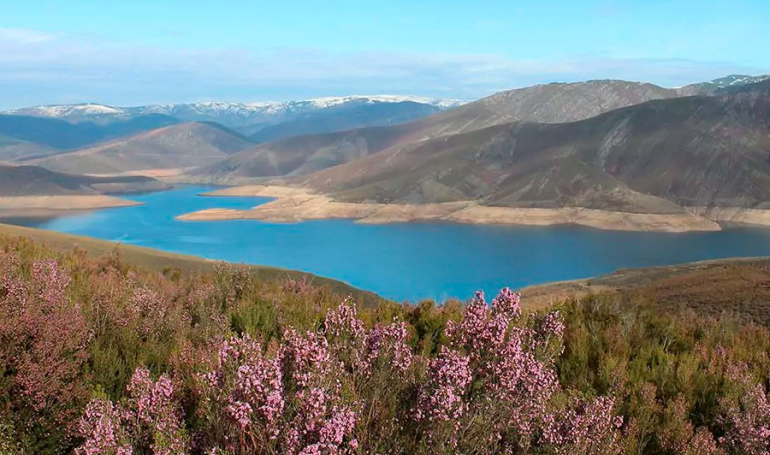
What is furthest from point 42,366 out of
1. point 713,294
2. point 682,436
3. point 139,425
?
point 713,294

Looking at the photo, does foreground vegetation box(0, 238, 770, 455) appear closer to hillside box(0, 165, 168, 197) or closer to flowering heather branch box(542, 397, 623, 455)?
flowering heather branch box(542, 397, 623, 455)

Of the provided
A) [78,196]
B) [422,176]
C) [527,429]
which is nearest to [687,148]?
[422,176]

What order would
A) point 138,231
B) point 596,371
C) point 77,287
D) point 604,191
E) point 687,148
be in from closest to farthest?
1. point 596,371
2. point 77,287
3. point 138,231
4. point 604,191
5. point 687,148

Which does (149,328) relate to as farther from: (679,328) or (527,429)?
(679,328)

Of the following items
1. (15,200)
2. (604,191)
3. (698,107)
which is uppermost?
(698,107)

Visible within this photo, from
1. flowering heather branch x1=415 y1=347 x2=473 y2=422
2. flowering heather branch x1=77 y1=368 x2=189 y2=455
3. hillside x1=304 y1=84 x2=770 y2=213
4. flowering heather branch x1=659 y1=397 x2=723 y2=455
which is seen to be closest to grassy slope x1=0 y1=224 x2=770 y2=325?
flowering heather branch x1=659 y1=397 x2=723 y2=455
